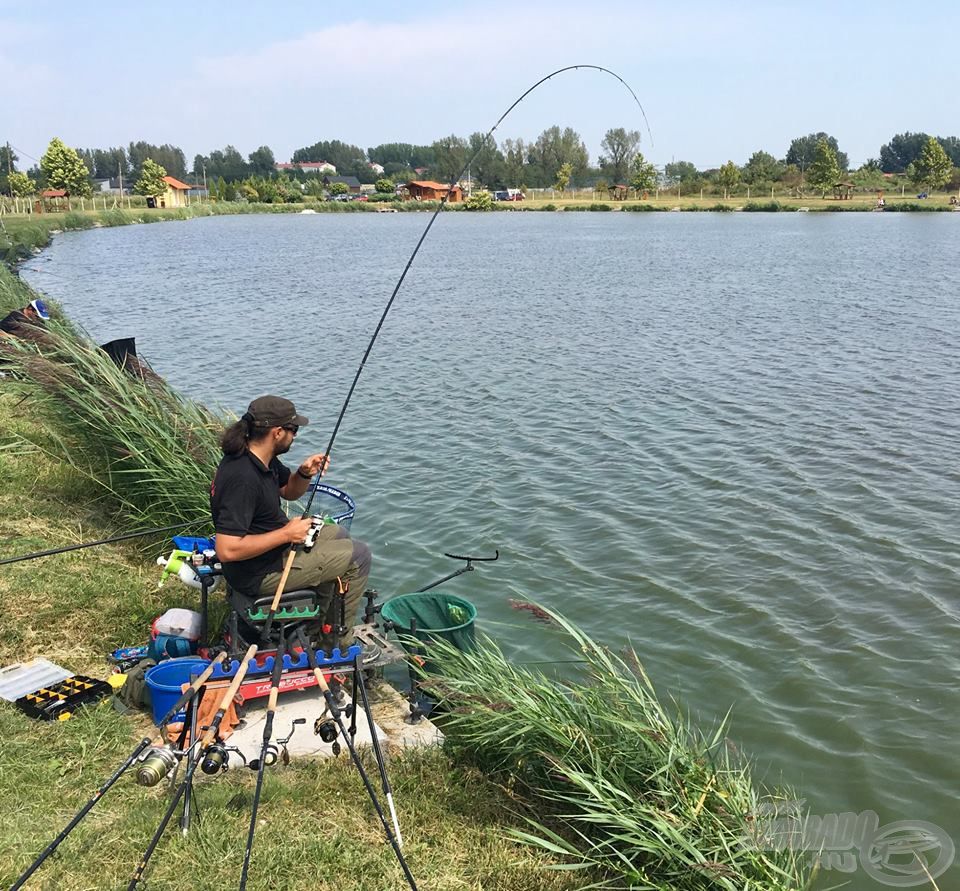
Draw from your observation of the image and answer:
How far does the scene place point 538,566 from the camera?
7379 mm

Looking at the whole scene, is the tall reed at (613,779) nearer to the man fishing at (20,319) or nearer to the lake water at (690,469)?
the lake water at (690,469)

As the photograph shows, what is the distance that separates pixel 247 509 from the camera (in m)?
4.19

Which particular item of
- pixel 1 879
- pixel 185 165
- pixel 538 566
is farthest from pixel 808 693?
pixel 185 165

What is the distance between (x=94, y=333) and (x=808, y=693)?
16.1 meters

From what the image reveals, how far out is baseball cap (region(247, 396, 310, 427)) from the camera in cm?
430

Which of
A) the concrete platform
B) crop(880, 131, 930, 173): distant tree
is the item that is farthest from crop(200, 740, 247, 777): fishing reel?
crop(880, 131, 930, 173): distant tree

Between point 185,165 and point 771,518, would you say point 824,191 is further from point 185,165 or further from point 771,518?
point 185,165

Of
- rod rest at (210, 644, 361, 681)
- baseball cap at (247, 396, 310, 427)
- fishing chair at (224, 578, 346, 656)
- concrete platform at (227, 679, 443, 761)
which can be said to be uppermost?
baseball cap at (247, 396, 310, 427)

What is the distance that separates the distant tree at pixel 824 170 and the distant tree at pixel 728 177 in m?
7.16

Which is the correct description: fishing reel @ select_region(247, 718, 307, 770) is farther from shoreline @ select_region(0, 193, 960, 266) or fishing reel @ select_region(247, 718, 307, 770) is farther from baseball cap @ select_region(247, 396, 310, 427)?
shoreline @ select_region(0, 193, 960, 266)

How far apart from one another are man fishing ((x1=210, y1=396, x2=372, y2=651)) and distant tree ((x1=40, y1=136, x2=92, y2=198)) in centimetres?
8036

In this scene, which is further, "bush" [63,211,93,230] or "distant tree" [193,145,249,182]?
"distant tree" [193,145,249,182]

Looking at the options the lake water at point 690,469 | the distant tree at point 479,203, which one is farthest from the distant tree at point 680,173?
the lake water at point 690,469

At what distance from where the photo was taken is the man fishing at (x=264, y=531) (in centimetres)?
418
